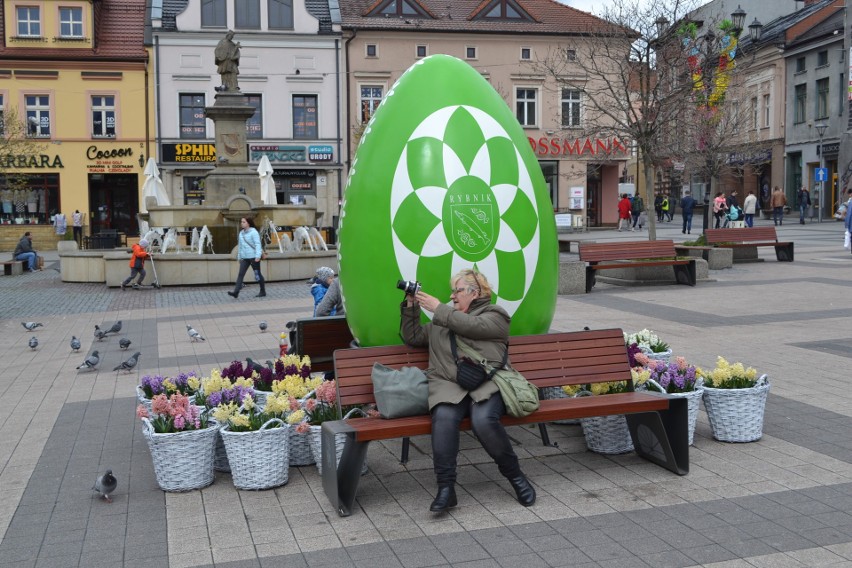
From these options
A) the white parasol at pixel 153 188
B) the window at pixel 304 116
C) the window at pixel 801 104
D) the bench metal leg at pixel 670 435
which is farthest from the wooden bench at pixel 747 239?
the window at pixel 801 104

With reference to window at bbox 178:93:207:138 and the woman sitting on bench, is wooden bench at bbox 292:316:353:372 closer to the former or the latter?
the woman sitting on bench

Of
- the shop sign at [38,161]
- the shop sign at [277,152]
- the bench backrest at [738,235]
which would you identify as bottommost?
the bench backrest at [738,235]

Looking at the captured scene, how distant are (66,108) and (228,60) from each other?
64.7ft

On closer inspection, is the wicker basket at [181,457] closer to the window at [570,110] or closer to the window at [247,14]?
the window at [570,110]

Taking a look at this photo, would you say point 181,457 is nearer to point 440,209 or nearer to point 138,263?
point 440,209

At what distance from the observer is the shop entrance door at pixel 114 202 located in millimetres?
41344

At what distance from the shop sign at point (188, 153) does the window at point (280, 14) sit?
20.7 feet

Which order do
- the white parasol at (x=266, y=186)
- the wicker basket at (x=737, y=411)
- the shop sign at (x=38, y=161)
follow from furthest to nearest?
the shop sign at (x=38, y=161) < the white parasol at (x=266, y=186) < the wicker basket at (x=737, y=411)

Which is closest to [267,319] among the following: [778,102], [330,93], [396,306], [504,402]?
[396,306]

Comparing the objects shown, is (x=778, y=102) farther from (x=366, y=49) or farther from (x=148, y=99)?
(x=148, y=99)

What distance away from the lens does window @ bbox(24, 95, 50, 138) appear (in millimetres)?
40125

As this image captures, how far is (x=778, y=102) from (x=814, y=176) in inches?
225

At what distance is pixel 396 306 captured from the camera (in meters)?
6.58

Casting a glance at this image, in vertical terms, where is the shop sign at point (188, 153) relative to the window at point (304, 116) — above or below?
below
